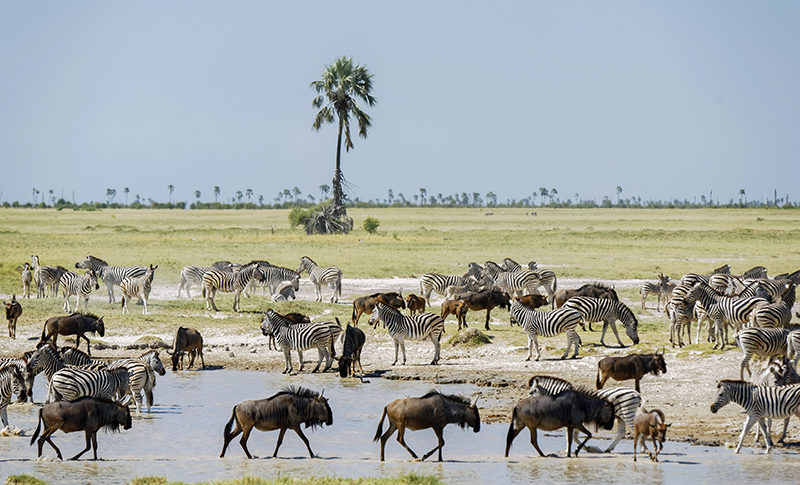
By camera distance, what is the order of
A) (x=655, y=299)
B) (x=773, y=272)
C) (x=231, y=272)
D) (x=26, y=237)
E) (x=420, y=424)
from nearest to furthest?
(x=420, y=424)
(x=231, y=272)
(x=655, y=299)
(x=773, y=272)
(x=26, y=237)

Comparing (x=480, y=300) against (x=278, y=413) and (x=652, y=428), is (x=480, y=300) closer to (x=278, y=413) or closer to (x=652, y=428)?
(x=652, y=428)

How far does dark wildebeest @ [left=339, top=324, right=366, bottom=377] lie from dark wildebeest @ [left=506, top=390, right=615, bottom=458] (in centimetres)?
565

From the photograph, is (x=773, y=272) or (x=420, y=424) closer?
(x=420, y=424)

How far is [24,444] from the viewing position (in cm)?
1119

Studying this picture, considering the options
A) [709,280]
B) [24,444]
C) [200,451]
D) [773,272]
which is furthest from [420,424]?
[773,272]

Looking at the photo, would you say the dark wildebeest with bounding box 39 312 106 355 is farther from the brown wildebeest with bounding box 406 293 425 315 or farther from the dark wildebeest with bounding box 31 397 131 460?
the brown wildebeest with bounding box 406 293 425 315

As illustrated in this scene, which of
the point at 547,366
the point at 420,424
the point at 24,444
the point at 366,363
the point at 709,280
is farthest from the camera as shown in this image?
the point at 709,280

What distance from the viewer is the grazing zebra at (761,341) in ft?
45.8

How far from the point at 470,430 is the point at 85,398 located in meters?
5.53

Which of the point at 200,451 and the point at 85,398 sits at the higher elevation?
the point at 85,398

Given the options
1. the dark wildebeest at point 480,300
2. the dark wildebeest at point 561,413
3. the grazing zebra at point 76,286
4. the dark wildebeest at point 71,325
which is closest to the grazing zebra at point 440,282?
the dark wildebeest at point 480,300

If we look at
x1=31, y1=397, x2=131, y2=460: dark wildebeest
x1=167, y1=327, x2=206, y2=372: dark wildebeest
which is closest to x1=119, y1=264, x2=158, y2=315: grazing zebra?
x1=167, y1=327, x2=206, y2=372: dark wildebeest

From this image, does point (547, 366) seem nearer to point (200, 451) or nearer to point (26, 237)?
point (200, 451)

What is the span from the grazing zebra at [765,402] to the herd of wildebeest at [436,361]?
0.5 inches
